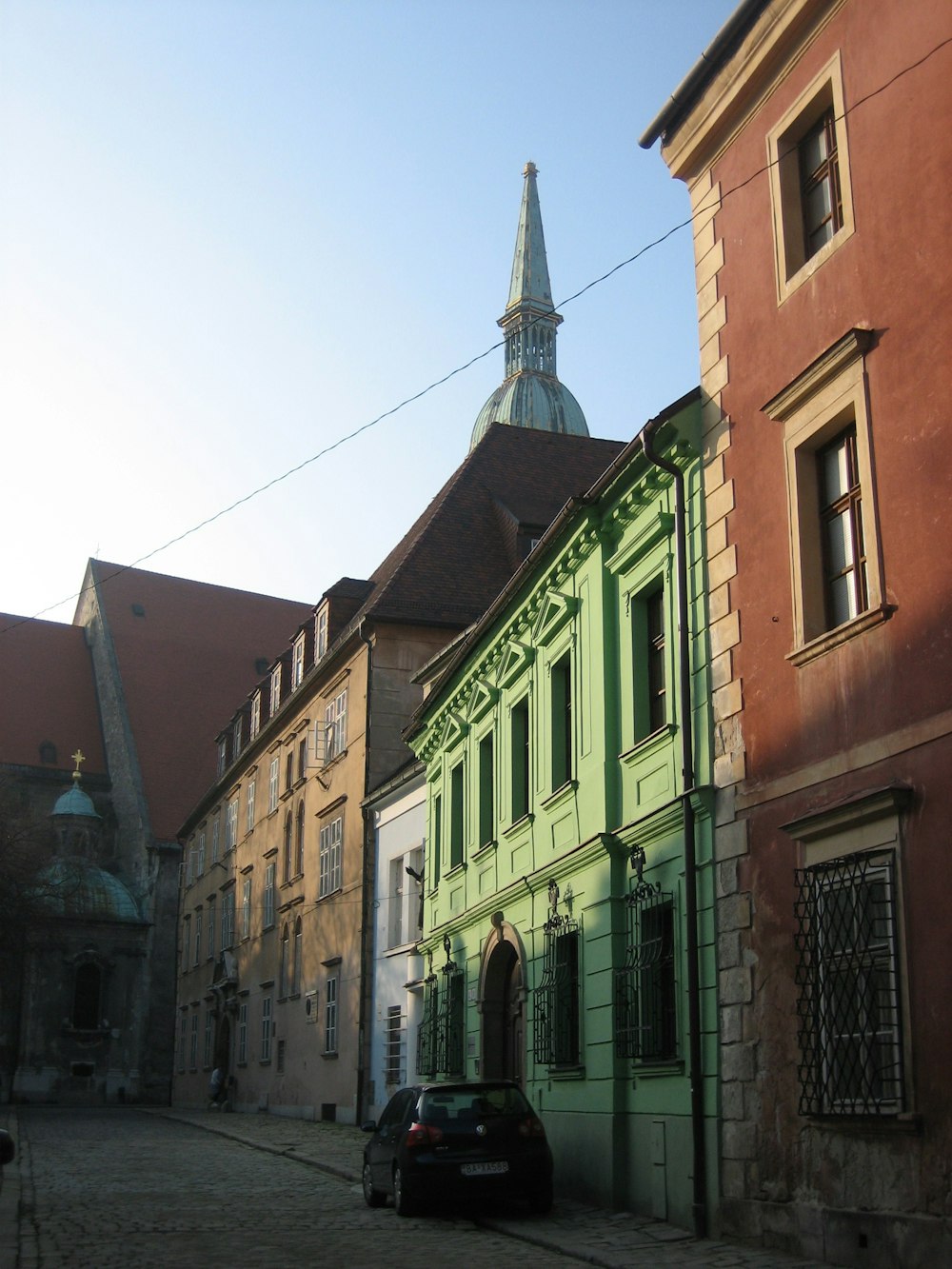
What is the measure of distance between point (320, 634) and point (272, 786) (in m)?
6.37

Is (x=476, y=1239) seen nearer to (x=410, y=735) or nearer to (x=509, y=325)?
(x=410, y=735)

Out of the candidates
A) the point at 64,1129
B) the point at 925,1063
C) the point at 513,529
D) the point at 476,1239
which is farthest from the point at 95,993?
the point at 925,1063

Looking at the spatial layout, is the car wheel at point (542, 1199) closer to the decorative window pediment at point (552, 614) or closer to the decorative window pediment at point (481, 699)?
the decorative window pediment at point (552, 614)

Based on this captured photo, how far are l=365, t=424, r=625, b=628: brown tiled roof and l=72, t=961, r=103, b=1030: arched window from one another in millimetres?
28966

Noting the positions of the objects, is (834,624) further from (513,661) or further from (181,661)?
(181,661)

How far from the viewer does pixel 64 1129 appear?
33531 mm

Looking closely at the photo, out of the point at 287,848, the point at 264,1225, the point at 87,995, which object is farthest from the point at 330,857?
the point at 87,995

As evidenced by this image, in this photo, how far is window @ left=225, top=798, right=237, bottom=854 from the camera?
4656 centimetres

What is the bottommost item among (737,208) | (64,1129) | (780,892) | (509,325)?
(64,1129)

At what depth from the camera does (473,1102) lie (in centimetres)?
1525

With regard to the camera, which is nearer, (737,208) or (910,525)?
(910,525)

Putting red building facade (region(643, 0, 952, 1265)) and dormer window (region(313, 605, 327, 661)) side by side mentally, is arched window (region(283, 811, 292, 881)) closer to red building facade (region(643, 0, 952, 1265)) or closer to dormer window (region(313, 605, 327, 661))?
dormer window (region(313, 605, 327, 661))

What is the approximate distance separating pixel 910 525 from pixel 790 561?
1.69 meters

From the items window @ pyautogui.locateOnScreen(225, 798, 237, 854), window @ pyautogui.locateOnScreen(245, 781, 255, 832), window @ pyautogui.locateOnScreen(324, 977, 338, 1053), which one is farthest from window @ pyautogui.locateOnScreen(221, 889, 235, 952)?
window @ pyautogui.locateOnScreen(324, 977, 338, 1053)
